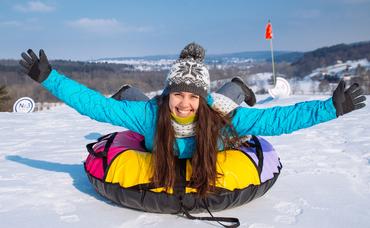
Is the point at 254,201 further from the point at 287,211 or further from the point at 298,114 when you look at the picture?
the point at 298,114

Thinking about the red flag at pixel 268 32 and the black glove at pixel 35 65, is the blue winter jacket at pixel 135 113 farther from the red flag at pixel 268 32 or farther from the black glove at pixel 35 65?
the red flag at pixel 268 32

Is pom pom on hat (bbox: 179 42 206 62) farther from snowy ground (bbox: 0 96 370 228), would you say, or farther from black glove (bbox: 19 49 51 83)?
snowy ground (bbox: 0 96 370 228)

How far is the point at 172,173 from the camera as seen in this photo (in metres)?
2.29

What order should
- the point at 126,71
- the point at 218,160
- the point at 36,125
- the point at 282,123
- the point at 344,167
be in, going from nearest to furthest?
the point at 282,123
the point at 218,160
the point at 344,167
the point at 36,125
the point at 126,71

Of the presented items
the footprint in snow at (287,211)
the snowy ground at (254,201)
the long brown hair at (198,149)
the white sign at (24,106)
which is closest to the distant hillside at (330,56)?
the white sign at (24,106)

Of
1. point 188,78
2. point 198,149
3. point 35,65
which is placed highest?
point 35,65

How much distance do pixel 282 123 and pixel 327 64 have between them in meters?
106

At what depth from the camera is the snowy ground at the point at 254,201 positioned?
2.28 m

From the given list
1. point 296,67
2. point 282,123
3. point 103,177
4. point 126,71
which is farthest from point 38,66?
point 296,67

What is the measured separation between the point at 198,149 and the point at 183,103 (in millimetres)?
298

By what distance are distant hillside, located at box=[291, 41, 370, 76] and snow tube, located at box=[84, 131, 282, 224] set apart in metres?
96.0

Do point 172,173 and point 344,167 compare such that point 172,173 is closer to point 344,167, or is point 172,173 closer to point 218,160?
point 218,160

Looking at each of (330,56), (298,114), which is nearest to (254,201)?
(298,114)

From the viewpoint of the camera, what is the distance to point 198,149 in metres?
2.33
